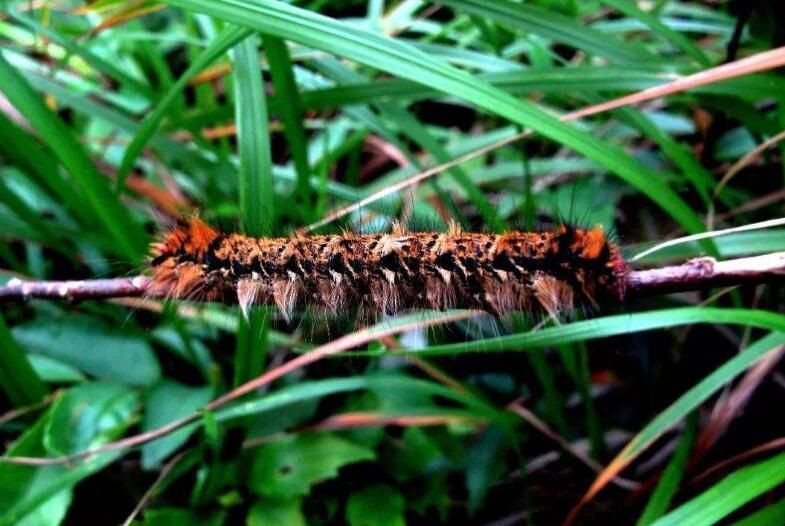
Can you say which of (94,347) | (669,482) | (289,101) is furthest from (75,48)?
(669,482)

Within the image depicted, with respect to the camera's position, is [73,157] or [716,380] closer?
[716,380]

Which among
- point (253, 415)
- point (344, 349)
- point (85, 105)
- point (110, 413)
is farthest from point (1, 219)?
point (344, 349)

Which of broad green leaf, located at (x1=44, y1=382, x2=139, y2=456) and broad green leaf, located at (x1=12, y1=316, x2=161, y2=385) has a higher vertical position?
broad green leaf, located at (x1=12, y1=316, x2=161, y2=385)

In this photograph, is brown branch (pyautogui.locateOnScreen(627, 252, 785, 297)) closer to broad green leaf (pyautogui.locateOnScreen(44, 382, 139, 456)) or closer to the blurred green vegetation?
the blurred green vegetation

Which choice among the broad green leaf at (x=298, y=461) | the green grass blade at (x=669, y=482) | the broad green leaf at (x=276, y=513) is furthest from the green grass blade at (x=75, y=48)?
the green grass blade at (x=669, y=482)

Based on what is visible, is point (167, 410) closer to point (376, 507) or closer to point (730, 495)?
point (376, 507)

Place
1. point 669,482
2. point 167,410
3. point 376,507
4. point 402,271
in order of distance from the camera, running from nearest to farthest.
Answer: point 402,271 < point 669,482 < point 376,507 < point 167,410

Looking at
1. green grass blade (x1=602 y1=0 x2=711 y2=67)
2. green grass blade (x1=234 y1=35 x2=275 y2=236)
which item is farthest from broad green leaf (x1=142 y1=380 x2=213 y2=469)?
green grass blade (x1=602 y1=0 x2=711 y2=67)
